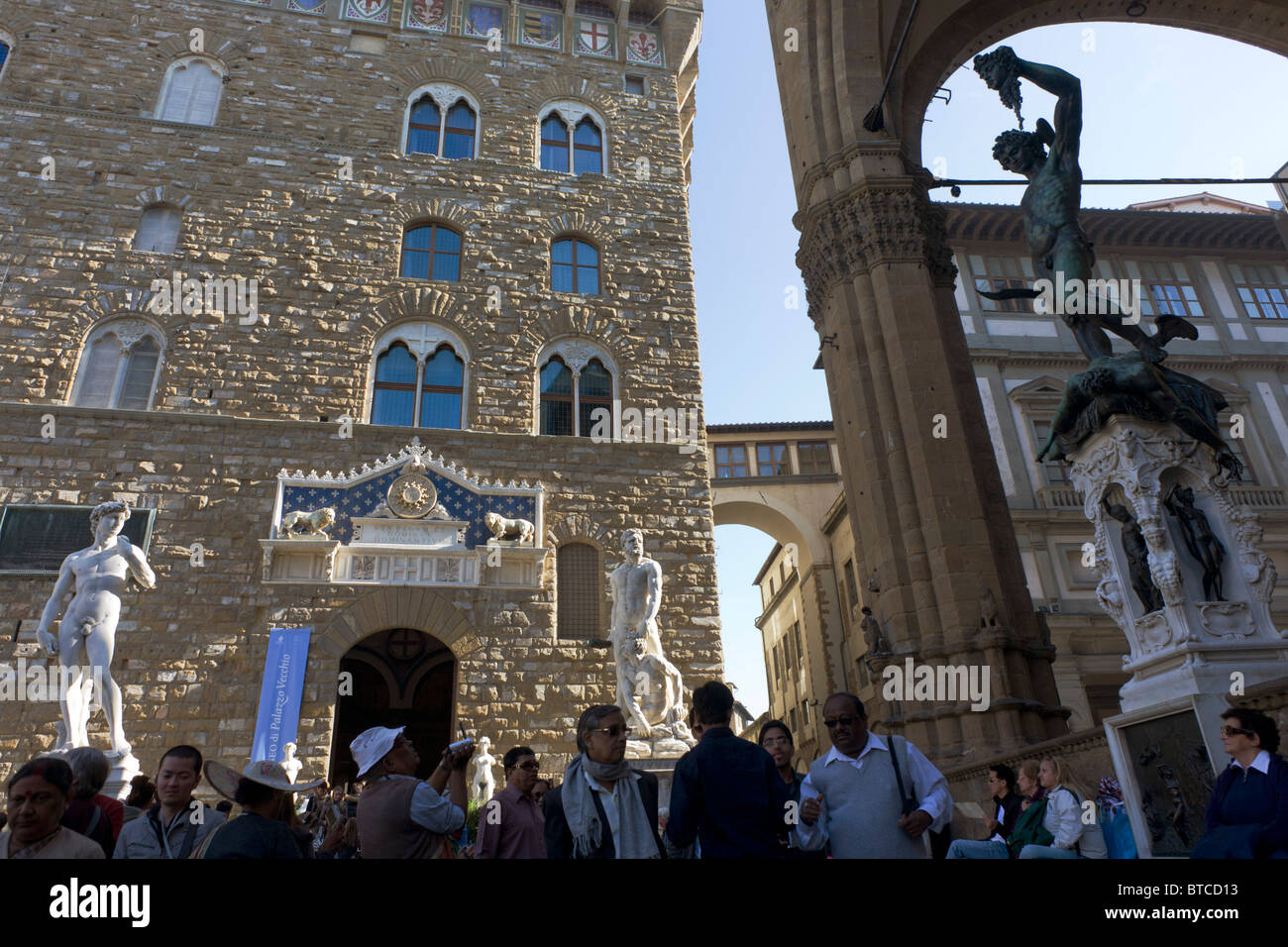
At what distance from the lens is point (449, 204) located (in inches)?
577

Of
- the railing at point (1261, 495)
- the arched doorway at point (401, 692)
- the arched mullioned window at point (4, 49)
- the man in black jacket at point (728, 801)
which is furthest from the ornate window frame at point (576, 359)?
the railing at point (1261, 495)

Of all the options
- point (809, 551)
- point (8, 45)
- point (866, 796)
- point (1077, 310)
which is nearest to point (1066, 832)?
point (866, 796)

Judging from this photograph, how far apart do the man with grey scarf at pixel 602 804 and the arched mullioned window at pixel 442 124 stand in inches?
578

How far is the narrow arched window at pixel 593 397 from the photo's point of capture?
13430mm

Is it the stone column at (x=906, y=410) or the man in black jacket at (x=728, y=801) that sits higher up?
the stone column at (x=906, y=410)

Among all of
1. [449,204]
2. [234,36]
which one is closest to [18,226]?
[234,36]

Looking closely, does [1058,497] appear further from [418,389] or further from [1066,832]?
[1066,832]

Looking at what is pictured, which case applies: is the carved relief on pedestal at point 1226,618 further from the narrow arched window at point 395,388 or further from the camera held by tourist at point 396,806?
the narrow arched window at point 395,388

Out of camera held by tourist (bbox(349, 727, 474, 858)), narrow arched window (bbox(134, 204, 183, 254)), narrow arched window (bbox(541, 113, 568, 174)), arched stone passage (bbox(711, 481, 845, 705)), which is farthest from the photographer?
arched stone passage (bbox(711, 481, 845, 705))

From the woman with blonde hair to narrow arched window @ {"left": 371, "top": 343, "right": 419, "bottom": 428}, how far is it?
10627 millimetres

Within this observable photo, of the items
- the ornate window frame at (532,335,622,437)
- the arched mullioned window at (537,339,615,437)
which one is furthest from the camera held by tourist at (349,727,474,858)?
the ornate window frame at (532,335,622,437)

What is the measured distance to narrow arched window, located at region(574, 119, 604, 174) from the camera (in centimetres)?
1588

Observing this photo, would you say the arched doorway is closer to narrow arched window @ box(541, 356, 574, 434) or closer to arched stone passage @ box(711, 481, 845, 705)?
narrow arched window @ box(541, 356, 574, 434)

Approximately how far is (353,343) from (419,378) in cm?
126
